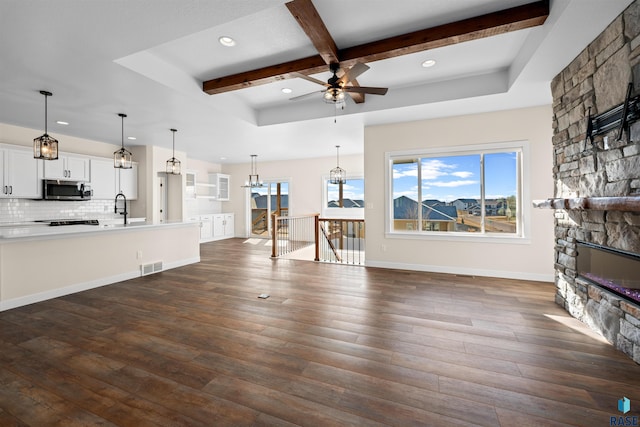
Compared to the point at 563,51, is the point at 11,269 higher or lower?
lower

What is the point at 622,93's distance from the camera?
2174 mm

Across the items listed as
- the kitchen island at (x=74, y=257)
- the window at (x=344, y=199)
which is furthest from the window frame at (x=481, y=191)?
the kitchen island at (x=74, y=257)

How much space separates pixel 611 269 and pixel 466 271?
2220 mm

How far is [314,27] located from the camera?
2.50 m

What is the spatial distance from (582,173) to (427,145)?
91.1 inches

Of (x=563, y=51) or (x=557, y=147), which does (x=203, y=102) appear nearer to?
(x=563, y=51)

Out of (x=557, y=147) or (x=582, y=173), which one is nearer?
(x=582, y=173)

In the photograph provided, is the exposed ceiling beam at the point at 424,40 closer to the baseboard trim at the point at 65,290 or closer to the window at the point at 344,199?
the baseboard trim at the point at 65,290

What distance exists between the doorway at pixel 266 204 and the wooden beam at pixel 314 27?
6.38 m

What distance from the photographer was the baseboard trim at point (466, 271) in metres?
4.19

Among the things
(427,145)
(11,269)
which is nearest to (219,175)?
(11,269)

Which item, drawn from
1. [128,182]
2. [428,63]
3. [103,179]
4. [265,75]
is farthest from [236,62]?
[128,182]

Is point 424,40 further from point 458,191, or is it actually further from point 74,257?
point 74,257

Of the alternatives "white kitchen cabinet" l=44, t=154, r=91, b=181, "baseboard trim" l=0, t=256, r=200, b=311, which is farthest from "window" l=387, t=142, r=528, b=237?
"white kitchen cabinet" l=44, t=154, r=91, b=181
